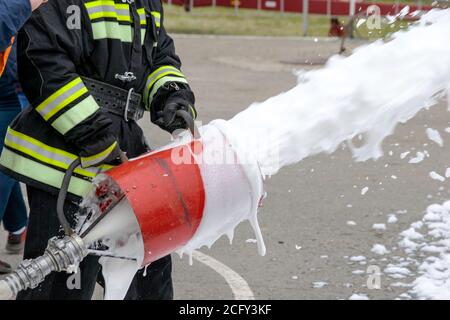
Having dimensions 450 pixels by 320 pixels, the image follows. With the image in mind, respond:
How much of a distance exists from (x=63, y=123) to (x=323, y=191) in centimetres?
347

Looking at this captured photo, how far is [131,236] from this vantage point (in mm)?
2812

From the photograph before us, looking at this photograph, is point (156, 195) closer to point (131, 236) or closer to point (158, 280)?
point (131, 236)

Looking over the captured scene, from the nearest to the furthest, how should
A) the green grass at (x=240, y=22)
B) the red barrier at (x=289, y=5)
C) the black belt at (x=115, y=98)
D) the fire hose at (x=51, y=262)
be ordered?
the fire hose at (x=51, y=262)
the black belt at (x=115, y=98)
the green grass at (x=240, y=22)
the red barrier at (x=289, y=5)

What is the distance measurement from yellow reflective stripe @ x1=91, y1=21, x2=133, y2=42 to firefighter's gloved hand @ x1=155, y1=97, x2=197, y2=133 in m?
0.29

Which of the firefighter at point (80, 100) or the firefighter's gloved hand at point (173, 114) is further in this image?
the firefighter's gloved hand at point (173, 114)

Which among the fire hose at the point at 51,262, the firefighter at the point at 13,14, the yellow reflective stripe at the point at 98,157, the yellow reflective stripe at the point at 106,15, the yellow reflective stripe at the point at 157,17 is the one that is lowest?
the fire hose at the point at 51,262

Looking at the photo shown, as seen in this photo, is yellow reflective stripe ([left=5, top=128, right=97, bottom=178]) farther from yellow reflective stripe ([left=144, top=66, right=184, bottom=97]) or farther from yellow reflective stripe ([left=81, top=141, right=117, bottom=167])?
yellow reflective stripe ([left=144, top=66, right=184, bottom=97])

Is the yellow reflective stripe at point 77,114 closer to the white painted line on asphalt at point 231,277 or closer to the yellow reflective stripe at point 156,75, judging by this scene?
the yellow reflective stripe at point 156,75

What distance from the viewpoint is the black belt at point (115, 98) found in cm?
300

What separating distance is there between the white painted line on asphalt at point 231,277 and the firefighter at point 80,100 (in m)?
1.30

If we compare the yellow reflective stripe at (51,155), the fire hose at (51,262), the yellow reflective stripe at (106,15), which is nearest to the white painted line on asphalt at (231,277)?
the yellow reflective stripe at (51,155)

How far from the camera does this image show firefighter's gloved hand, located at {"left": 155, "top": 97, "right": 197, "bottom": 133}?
3127mm

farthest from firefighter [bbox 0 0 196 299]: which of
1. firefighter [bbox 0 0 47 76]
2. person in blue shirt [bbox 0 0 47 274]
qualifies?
person in blue shirt [bbox 0 0 47 274]
